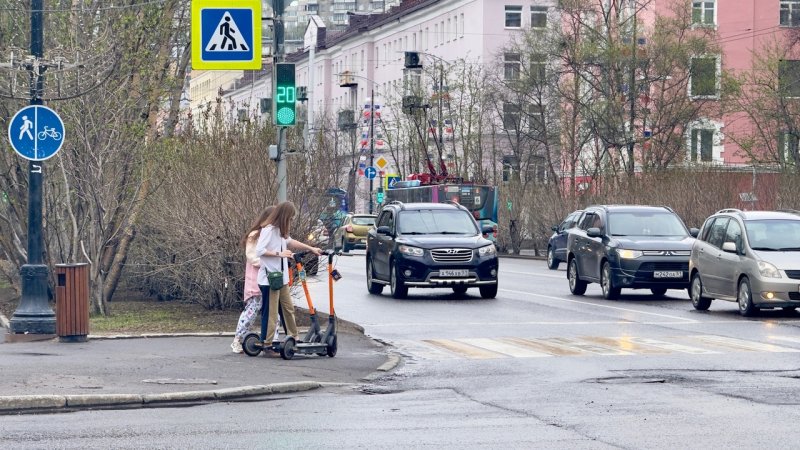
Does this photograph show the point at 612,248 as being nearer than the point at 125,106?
No

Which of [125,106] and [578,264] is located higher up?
[125,106]

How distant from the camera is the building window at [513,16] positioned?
95125 mm

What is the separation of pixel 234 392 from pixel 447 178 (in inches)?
1898

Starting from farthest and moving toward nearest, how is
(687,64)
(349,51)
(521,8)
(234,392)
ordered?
(349,51) < (521,8) < (687,64) < (234,392)

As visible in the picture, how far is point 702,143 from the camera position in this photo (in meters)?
68.6

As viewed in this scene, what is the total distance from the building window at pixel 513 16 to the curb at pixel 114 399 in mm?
83058

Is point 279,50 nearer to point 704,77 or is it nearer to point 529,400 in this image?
point 529,400

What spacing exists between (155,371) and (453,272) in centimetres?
1437

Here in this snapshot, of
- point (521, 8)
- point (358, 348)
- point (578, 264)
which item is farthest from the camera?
A: point (521, 8)

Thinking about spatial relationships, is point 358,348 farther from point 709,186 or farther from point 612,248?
point 709,186

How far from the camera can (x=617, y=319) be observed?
2311cm

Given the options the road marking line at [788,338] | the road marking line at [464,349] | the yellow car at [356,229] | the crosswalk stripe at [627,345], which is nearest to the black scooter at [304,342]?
the road marking line at [464,349]

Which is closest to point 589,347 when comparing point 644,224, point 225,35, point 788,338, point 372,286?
Answer: point 788,338

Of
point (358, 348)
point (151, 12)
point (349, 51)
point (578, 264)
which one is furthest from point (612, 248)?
point (349, 51)
